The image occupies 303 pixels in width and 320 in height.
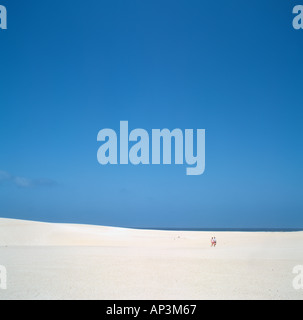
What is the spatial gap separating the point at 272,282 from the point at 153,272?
4.63 meters

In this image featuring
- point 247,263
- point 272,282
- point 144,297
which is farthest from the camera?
point 247,263
